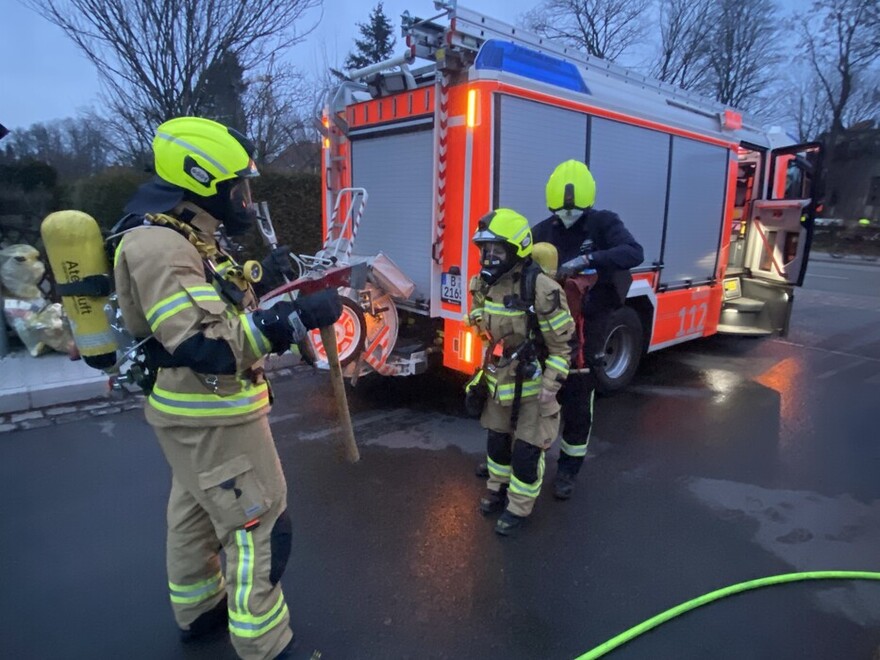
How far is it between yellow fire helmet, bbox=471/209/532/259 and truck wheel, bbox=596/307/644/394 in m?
2.62

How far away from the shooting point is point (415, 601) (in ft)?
8.80

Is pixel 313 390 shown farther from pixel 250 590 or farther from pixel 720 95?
pixel 720 95

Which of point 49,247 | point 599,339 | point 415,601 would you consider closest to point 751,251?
point 599,339

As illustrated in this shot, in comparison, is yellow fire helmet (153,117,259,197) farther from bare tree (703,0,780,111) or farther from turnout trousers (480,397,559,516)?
bare tree (703,0,780,111)

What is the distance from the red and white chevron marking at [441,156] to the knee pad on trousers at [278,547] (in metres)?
2.75

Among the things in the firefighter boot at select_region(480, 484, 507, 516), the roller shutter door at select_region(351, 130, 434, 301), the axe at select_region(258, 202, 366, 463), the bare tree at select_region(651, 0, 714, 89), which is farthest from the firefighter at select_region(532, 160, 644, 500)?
the bare tree at select_region(651, 0, 714, 89)

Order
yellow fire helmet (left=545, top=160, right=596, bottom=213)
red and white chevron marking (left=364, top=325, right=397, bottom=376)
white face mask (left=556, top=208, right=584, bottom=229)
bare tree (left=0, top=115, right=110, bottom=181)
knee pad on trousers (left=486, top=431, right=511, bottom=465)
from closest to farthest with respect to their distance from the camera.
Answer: knee pad on trousers (left=486, top=431, right=511, bottom=465) → yellow fire helmet (left=545, top=160, right=596, bottom=213) → white face mask (left=556, top=208, right=584, bottom=229) → red and white chevron marking (left=364, top=325, right=397, bottom=376) → bare tree (left=0, top=115, right=110, bottom=181)

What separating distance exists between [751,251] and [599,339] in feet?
15.7

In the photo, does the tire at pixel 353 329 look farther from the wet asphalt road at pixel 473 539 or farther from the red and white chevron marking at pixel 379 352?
the wet asphalt road at pixel 473 539

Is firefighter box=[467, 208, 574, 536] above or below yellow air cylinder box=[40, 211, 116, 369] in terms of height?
below

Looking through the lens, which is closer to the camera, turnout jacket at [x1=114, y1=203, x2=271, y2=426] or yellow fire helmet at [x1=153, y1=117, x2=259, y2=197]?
turnout jacket at [x1=114, y1=203, x2=271, y2=426]

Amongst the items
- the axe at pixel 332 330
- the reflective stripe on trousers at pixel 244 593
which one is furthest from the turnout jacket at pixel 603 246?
the reflective stripe on trousers at pixel 244 593

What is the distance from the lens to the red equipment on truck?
417 cm

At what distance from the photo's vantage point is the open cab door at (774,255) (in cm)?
675
